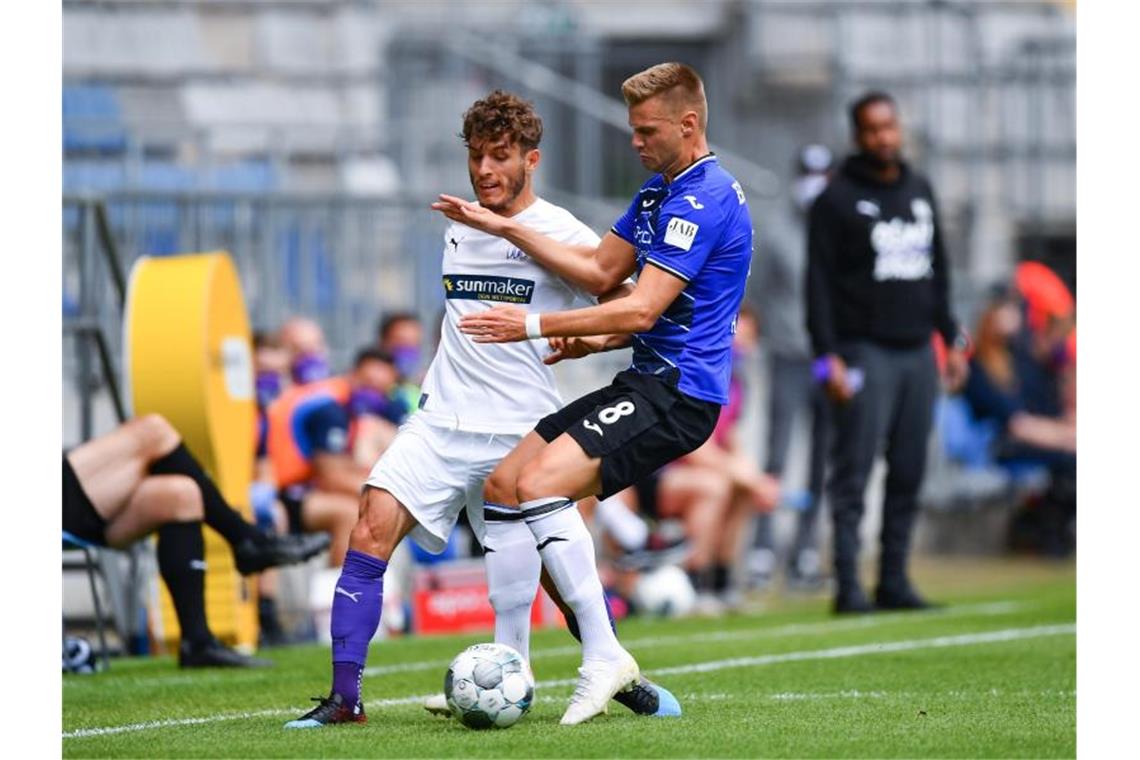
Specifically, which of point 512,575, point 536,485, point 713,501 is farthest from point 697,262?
point 713,501

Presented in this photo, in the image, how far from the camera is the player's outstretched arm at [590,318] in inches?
253

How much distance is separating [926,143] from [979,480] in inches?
142

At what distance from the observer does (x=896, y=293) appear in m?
11.1

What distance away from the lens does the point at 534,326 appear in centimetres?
645

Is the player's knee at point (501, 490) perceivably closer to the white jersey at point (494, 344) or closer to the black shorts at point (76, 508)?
the white jersey at point (494, 344)

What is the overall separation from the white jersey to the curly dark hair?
0.87 feet

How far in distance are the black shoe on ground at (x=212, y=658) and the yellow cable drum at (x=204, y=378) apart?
745 millimetres

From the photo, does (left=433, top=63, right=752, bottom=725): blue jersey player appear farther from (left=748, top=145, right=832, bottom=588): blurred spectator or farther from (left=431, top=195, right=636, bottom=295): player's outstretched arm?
(left=748, top=145, right=832, bottom=588): blurred spectator

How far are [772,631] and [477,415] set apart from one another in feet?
13.0

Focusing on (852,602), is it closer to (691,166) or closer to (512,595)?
(512,595)

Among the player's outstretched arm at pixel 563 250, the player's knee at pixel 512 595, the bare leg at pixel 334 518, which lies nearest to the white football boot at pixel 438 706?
the player's knee at pixel 512 595
